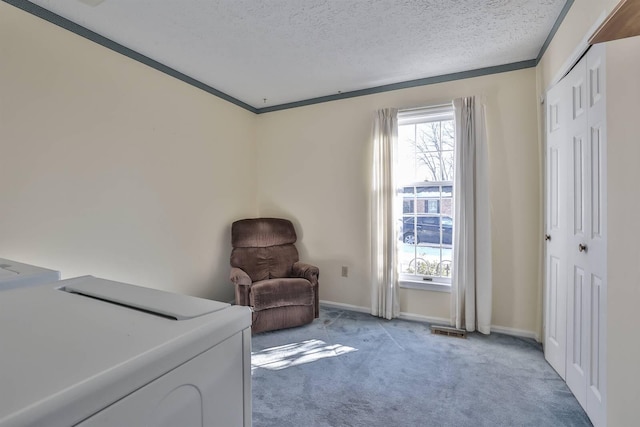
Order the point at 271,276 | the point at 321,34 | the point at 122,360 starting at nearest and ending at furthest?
the point at 122,360 < the point at 321,34 < the point at 271,276

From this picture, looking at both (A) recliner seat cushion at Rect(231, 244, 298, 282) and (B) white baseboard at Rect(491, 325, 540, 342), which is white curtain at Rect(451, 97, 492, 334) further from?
(A) recliner seat cushion at Rect(231, 244, 298, 282)

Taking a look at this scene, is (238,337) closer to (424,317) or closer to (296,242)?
(424,317)

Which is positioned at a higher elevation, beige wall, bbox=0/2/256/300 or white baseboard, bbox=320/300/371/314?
beige wall, bbox=0/2/256/300

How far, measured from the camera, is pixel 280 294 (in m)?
2.86

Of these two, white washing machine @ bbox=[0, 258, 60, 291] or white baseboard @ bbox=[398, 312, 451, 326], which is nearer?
white washing machine @ bbox=[0, 258, 60, 291]

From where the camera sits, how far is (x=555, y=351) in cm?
216

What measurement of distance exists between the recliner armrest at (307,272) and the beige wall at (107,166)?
0.85 meters

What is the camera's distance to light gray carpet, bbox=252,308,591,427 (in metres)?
1.71

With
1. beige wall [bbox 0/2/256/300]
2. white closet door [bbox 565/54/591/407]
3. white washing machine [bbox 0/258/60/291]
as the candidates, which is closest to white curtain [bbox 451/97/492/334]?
white closet door [bbox 565/54/591/407]

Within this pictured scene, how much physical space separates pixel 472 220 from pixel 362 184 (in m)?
1.18

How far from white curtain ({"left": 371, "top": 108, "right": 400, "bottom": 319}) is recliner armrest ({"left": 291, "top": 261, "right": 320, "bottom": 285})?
24.2 inches

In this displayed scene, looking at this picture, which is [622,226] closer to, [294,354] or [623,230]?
[623,230]

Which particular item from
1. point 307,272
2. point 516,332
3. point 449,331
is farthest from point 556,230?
point 307,272

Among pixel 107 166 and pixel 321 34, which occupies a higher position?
pixel 321 34
